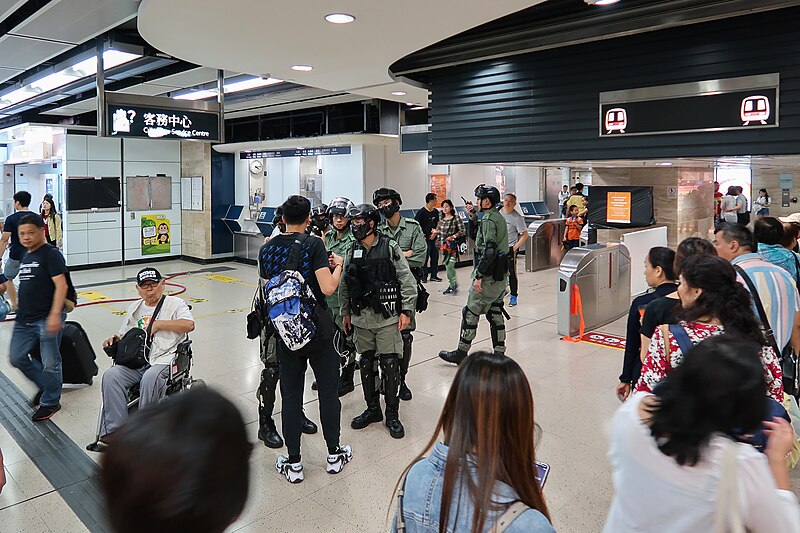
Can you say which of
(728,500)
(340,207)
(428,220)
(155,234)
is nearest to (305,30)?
(340,207)

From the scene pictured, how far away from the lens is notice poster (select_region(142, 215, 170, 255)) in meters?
13.6

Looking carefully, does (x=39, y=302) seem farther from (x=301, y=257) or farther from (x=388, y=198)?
(x=388, y=198)

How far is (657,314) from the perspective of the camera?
9.25 feet

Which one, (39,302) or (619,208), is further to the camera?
(619,208)

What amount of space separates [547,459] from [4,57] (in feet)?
23.4

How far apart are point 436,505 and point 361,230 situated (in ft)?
9.72

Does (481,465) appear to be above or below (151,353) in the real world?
above

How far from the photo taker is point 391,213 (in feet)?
16.6

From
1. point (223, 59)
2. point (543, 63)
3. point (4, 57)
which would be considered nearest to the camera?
point (543, 63)

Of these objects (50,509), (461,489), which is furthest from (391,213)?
(461,489)

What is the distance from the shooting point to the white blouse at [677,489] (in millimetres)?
1322

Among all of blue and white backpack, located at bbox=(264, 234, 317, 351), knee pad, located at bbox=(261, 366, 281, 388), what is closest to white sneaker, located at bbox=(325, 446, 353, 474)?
knee pad, located at bbox=(261, 366, 281, 388)

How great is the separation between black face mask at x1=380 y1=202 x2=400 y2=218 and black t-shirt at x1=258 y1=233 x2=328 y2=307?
1.63m

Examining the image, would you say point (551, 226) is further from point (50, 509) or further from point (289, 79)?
point (50, 509)
